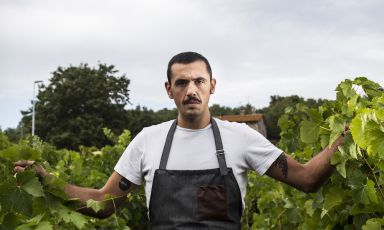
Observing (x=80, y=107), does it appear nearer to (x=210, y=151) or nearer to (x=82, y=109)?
(x=82, y=109)

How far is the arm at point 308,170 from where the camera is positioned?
2.82m

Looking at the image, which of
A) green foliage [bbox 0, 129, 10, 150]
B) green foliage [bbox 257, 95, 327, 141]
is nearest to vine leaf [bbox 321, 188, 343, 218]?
green foliage [bbox 0, 129, 10, 150]

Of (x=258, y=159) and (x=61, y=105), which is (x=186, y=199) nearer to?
(x=258, y=159)

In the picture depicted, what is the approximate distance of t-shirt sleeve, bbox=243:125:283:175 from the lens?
2998mm

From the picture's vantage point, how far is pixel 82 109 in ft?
143

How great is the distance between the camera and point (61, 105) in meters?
43.2

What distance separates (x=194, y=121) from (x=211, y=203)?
42cm

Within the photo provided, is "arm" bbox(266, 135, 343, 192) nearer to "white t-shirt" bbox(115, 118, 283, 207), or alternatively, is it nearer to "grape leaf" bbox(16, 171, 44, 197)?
"white t-shirt" bbox(115, 118, 283, 207)

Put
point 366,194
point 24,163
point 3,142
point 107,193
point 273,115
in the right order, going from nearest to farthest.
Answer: point 366,194 → point 24,163 → point 3,142 → point 107,193 → point 273,115

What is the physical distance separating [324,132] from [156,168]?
0.81 meters

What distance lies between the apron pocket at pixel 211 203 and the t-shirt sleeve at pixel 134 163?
408mm

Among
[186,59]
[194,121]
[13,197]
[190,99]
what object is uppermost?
[186,59]

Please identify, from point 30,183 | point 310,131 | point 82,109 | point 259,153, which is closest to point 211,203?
point 259,153

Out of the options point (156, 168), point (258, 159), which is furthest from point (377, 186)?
point (156, 168)
